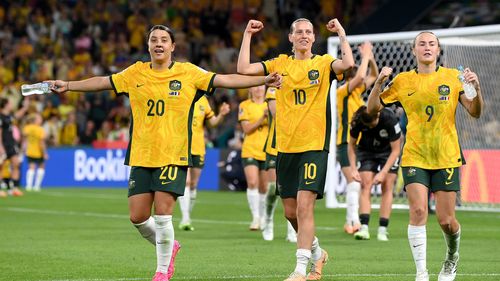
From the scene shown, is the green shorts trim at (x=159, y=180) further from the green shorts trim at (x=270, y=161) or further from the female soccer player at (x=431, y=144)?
the green shorts trim at (x=270, y=161)

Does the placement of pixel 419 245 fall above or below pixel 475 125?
below

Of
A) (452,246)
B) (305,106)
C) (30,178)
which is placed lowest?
(30,178)

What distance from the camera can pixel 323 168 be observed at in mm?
10898

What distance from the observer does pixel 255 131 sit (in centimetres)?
1836

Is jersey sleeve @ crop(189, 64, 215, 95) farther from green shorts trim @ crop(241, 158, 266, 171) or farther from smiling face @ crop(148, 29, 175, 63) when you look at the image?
green shorts trim @ crop(241, 158, 266, 171)

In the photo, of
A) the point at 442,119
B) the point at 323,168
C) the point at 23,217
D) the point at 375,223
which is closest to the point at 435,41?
the point at 442,119

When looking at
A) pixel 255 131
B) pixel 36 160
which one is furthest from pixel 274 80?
pixel 36 160

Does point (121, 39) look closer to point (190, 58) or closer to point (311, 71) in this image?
point (190, 58)

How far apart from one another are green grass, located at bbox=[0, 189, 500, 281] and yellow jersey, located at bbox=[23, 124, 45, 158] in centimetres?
866

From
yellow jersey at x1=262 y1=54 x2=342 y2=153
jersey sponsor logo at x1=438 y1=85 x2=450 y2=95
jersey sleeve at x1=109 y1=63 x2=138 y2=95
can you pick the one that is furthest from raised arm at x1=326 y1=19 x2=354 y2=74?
jersey sleeve at x1=109 y1=63 x2=138 y2=95

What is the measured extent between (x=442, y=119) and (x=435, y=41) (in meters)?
0.72

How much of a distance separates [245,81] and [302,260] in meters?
1.68

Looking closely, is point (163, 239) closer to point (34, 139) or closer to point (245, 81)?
point (245, 81)

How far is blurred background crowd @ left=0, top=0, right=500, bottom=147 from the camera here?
1410 inches
